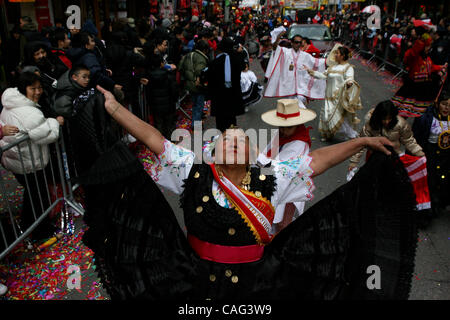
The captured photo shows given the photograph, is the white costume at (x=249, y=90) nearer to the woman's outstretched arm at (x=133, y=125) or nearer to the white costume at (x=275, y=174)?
the white costume at (x=275, y=174)

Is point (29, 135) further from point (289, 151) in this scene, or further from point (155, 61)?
point (155, 61)

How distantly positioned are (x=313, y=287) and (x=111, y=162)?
153 cm

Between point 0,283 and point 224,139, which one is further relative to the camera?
point 0,283

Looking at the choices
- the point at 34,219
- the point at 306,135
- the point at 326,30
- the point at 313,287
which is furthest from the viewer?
the point at 326,30

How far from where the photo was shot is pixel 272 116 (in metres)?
4.40

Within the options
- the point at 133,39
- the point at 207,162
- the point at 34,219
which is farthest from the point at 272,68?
the point at 207,162

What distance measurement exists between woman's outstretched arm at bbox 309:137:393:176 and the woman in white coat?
9.93ft

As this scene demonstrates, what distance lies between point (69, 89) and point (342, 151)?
139 inches

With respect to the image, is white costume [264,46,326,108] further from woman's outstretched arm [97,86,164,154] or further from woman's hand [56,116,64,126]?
woman's outstretched arm [97,86,164,154]

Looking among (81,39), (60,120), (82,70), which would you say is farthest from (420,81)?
(60,120)

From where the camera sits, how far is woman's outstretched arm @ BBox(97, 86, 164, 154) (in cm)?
271

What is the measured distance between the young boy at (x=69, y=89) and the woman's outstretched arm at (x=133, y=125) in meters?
2.36

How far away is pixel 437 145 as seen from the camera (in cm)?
506
